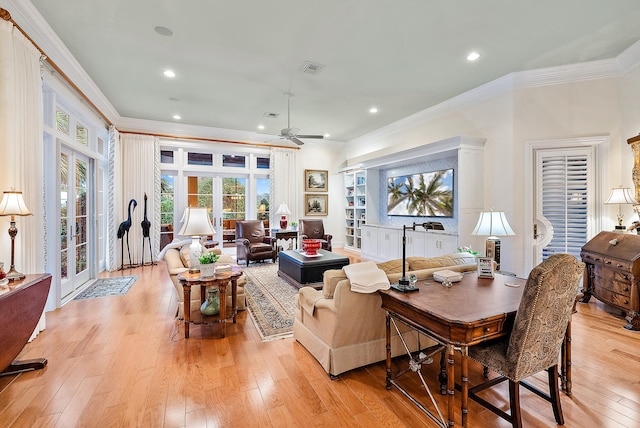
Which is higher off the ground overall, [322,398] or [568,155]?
[568,155]

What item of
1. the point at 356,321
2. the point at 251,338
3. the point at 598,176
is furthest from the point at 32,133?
the point at 598,176

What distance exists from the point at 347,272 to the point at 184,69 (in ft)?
12.9

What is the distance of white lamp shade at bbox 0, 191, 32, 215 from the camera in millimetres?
2455

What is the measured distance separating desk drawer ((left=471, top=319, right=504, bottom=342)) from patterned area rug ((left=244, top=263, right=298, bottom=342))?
6.43 feet

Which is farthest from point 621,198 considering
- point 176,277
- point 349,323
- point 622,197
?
point 176,277

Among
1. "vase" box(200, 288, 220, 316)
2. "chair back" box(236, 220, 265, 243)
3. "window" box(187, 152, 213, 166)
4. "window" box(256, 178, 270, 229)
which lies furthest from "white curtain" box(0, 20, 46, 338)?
"window" box(256, 178, 270, 229)

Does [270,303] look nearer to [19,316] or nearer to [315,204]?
[19,316]

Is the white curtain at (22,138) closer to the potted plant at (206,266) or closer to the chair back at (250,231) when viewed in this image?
the potted plant at (206,266)

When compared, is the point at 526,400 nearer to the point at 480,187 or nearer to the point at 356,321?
the point at 356,321

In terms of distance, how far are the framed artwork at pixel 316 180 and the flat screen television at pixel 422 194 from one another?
6.82ft

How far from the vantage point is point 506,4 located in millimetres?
2908

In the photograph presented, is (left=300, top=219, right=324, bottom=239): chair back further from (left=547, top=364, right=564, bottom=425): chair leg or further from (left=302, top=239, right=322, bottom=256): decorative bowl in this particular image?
(left=547, top=364, right=564, bottom=425): chair leg

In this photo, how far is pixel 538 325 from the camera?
5.08 ft

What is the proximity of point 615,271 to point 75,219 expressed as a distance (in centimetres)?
736
